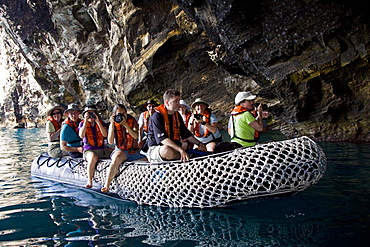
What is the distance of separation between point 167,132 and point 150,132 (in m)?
0.30

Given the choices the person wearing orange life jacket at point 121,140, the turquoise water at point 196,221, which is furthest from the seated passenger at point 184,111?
the turquoise water at point 196,221

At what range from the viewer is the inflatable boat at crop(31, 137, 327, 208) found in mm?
3357

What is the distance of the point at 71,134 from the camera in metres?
5.89

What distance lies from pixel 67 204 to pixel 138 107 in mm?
15940

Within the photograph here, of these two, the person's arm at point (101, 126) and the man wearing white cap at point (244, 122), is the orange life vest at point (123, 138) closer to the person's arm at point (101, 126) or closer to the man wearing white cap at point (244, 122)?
the person's arm at point (101, 126)

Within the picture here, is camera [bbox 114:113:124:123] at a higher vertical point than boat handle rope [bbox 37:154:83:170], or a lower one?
higher

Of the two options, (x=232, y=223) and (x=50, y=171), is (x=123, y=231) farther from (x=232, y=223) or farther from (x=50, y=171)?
(x=50, y=171)

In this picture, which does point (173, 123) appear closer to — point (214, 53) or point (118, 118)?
point (118, 118)

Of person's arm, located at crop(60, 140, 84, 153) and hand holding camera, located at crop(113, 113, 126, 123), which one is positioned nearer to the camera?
hand holding camera, located at crop(113, 113, 126, 123)

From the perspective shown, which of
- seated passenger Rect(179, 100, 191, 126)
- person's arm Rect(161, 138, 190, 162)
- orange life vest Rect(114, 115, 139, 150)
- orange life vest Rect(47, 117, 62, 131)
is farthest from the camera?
orange life vest Rect(47, 117, 62, 131)

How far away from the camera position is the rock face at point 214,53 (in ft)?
25.5

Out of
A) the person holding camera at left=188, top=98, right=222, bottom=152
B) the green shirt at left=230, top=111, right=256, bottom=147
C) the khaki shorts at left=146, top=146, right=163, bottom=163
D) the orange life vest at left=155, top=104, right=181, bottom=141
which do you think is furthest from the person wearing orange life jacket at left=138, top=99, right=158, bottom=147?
the green shirt at left=230, top=111, right=256, bottom=147

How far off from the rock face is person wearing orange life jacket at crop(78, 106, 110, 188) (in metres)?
5.22

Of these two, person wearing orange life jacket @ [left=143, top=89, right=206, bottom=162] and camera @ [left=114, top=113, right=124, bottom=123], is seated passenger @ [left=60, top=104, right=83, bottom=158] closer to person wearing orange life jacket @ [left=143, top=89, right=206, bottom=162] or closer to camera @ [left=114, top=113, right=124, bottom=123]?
camera @ [left=114, top=113, right=124, bottom=123]
